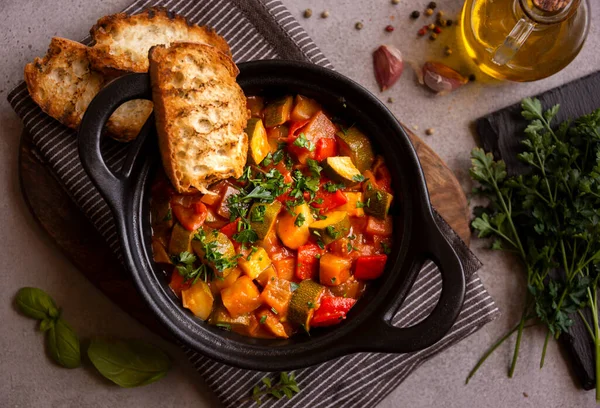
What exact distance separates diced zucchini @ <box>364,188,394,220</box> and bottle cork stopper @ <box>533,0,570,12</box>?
1.35 meters

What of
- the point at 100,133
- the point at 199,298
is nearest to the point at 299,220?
the point at 199,298

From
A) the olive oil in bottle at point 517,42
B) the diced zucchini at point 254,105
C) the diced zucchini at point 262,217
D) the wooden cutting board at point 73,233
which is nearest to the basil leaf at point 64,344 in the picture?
the wooden cutting board at point 73,233

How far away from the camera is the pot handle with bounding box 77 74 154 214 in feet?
7.83

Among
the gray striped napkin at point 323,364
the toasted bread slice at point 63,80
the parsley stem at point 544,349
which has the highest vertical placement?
the toasted bread slice at point 63,80

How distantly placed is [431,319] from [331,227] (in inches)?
23.7

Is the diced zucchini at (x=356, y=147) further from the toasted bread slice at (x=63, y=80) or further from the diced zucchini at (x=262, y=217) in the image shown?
the toasted bread slice at (x=63, y=80)

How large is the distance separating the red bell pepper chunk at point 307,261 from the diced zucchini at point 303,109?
0.63 meters

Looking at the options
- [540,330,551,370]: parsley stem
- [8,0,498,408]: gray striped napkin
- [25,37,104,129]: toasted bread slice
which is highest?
[25,37,104,129]: toasted bread slice

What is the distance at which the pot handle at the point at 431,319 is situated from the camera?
2.47 metres

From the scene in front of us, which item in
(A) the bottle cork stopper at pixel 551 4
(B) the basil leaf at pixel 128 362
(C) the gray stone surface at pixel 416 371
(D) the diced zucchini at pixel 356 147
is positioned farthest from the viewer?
(C) the gray stone surface at pixel 416 371

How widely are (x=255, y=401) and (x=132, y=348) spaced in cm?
75

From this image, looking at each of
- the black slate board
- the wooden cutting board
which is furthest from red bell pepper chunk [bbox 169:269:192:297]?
the black slate board

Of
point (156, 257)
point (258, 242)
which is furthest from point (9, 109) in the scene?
point (258, 242)

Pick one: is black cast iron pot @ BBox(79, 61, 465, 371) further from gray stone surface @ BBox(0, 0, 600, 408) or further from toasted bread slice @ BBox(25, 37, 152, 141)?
gray stone surface @ BBox(0, 0, 600, 408)
